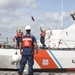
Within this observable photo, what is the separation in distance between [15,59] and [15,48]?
3.25 ft

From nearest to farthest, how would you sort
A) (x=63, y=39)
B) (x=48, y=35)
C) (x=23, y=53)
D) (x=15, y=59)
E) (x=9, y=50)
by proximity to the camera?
(x=23, y=53) < (x=15, y=59) < (x=9, y=50) < (x=63, y=39) < (x=48, y=35)

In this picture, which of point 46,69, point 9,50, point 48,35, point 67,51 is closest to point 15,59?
point 9,50

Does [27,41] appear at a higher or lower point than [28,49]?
higher

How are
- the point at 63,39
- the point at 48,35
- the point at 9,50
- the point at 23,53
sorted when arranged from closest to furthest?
the point at 23,53, the point at 9,50, the point at 63,39, the point at 48,35

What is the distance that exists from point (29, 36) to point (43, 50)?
7.97 feet

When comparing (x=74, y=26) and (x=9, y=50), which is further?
(x=74, y=26)

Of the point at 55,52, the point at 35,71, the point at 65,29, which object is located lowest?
the point at 35,71

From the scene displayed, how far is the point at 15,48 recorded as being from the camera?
1101 centimetres

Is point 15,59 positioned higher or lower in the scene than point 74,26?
lower

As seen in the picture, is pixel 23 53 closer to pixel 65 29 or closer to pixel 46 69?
pixel 46 69

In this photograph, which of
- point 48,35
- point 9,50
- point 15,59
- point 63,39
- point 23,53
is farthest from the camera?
point 48,35

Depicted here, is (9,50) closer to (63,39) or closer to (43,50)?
(43,50)

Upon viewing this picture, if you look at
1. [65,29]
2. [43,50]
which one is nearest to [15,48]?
[43,50]

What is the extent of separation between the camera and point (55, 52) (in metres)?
10.6
